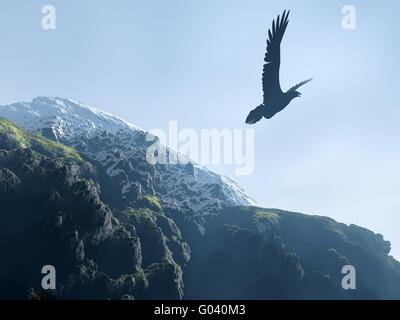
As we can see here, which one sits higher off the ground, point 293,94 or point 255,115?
point 293,94

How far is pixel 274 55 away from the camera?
34062 mm

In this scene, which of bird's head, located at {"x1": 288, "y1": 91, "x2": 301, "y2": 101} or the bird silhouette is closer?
the bird silhouette

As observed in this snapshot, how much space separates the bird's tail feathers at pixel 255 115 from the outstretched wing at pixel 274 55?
1441 millimetres

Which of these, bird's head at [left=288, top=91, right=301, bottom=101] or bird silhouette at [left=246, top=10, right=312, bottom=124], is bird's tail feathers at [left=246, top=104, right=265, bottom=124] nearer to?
bird silhouette at [left=246, top=10, right=312, bottom=124]

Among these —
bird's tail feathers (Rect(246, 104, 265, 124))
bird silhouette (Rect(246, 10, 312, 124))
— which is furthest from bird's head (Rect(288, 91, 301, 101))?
bird's tail feathers (Rect(246, 104, 265, 124))

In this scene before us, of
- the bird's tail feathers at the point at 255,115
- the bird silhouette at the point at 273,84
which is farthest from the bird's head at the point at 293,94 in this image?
the bird's tail feathers at the point at 255,115

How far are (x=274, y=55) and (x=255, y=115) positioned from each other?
4303 millimetres

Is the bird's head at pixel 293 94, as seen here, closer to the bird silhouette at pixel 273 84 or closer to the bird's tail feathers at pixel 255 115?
the bird silhouette at pixel 273 84

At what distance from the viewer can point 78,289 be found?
495ft

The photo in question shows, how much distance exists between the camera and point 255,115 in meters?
35.2

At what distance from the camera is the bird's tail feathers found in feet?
114

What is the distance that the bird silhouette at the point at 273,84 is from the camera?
33.8 meters
